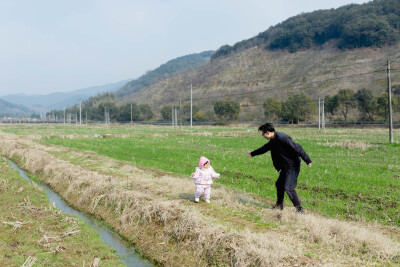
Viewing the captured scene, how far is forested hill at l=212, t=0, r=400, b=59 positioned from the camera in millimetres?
122006

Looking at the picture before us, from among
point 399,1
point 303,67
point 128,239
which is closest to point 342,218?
point 128,239

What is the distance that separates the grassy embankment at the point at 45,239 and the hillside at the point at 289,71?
73.1 metres

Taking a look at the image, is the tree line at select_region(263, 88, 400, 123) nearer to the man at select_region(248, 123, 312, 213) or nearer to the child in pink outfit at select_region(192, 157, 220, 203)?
the man at select_region(248, 123, 312, 213)

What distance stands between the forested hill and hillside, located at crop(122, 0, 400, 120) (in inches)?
18.2

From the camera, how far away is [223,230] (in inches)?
279

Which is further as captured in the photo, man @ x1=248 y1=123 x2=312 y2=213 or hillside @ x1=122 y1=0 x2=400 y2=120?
hillside @ x1=122 y1=0 x2=400 y2=120

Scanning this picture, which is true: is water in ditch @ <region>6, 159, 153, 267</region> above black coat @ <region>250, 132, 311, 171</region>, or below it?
below

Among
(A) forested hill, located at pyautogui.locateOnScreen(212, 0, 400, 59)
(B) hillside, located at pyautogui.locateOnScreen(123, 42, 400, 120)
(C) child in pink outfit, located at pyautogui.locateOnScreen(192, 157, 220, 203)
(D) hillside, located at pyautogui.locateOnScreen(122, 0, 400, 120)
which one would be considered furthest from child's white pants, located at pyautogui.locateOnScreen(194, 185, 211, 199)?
(A) forested hill, located at pyautogui.locateOnScreen(212, 0, 400, 59)

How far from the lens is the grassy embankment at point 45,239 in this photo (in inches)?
266

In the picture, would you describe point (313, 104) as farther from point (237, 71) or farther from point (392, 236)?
point (392, 236)

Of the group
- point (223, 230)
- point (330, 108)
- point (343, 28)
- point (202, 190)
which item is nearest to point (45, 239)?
point (223, 230)

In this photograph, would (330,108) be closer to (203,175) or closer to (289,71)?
(289,71)

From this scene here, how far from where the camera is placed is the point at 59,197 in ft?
44.2

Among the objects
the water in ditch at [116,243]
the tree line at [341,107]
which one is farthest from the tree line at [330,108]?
the water in ditch at [116,243]
